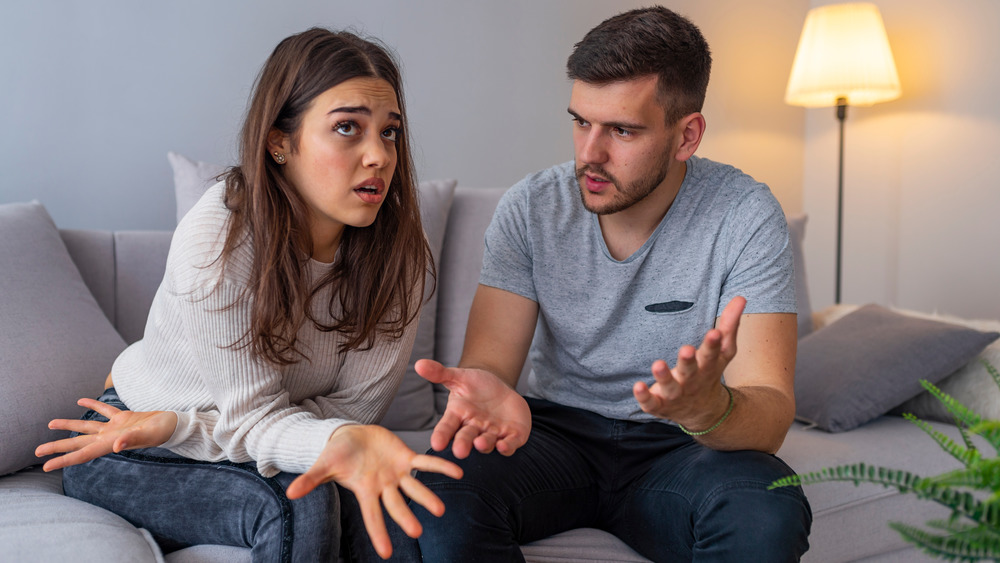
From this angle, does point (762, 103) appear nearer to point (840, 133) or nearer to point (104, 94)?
point (840, 133)

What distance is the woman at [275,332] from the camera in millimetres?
1116

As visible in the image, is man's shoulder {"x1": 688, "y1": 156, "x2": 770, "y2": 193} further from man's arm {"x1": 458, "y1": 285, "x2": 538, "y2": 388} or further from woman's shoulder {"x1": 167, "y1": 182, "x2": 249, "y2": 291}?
woman's shoulder {"x1": 167, "y1": 182, "x2": 249, "y2": 291}

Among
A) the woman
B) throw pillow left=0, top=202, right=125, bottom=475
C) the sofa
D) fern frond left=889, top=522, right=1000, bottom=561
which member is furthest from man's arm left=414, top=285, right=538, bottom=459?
throw pillow left=0, top=202, right=125, bottom=475

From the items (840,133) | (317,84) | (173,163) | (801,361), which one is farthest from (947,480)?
(840,133)

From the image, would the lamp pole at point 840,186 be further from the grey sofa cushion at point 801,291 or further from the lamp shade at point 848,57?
the grey sofa cushion at point 801,291

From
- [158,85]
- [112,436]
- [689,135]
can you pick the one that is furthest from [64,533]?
[158,85]

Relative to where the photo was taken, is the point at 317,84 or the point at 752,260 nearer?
the point at 317,84

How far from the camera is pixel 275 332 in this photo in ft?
3.90

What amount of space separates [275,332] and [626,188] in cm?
63

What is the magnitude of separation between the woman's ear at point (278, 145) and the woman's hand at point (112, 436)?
1.35 ft

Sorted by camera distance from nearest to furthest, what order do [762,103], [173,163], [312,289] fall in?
[312,289] → [173,163] → [762,103]

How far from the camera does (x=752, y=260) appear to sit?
1.32 meters

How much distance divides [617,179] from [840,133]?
180cm

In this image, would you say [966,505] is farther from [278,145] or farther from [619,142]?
[278,145]
